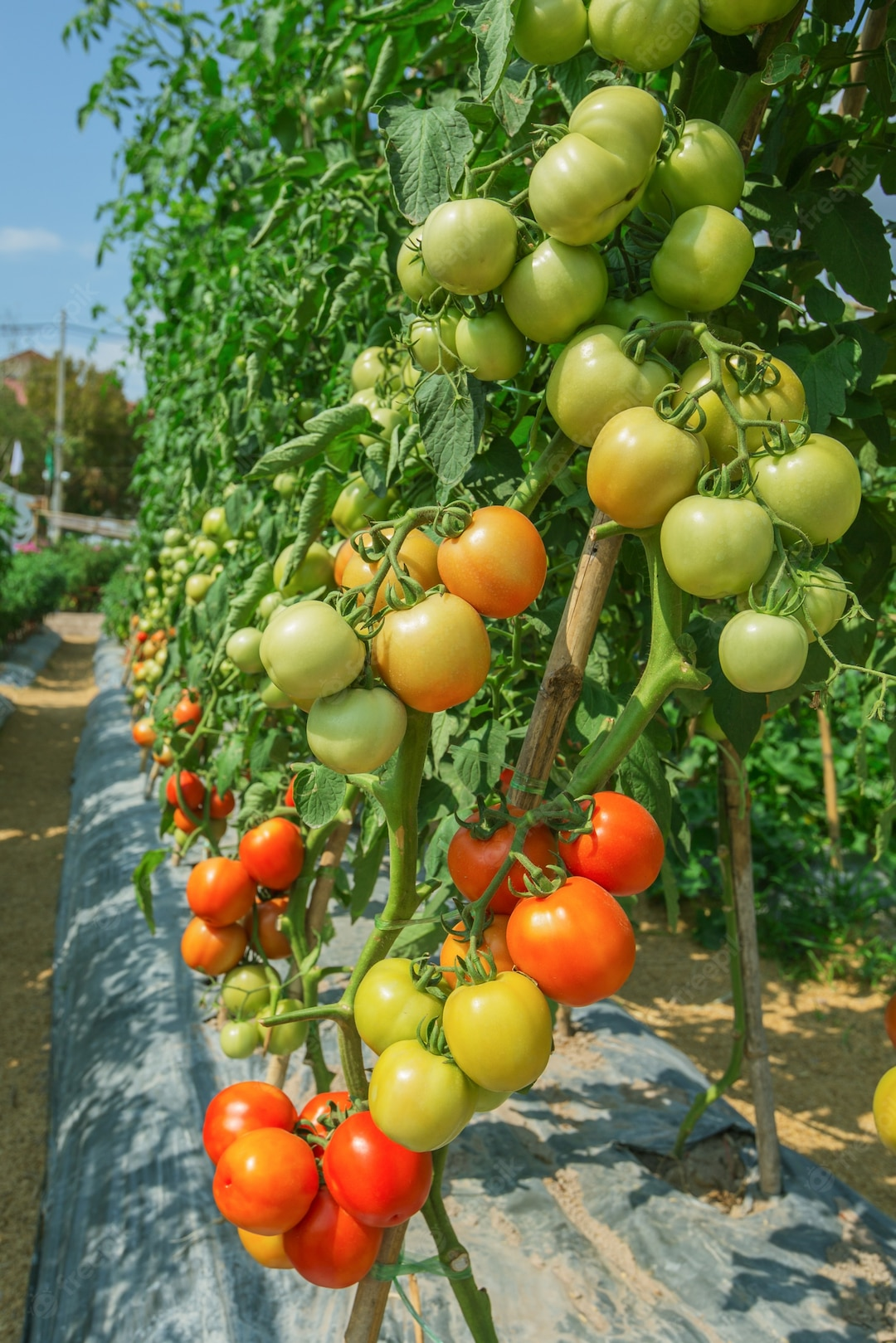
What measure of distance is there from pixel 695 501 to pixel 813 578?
0.36 feet

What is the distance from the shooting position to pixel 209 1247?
1.80m

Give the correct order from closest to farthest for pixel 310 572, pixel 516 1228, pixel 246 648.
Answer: pixel 310 572 → pixel 246 648 → pixel 516 1228

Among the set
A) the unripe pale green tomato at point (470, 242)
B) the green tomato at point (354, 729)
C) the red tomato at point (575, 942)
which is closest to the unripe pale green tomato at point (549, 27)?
the unripe pale green tomato at point (470, 242)

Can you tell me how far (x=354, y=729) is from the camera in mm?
604

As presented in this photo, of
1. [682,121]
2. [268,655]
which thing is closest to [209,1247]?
[268,655]

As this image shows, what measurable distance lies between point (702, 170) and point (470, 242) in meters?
0.17

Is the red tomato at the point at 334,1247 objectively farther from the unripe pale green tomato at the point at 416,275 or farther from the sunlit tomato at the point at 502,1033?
the unripe pale green tomato at the point at 416,275

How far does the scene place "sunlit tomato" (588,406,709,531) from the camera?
57 centimetres

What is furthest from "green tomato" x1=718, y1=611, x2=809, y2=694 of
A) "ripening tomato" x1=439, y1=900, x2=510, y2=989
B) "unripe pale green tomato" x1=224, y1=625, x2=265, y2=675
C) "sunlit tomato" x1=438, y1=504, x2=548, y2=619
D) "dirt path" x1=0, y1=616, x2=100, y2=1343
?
"dirt path" x1=0, y1=616, x2=100, y2=1343

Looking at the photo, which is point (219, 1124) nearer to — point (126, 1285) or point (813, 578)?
point (813, 578)

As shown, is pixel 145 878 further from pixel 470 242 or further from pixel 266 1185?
pixel 470 242

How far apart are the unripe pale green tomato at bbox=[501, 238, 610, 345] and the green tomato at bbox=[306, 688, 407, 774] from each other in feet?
0.92

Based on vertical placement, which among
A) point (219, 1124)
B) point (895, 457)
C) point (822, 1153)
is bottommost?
point (822, 1153)

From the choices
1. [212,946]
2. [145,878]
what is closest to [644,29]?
[212,946]
